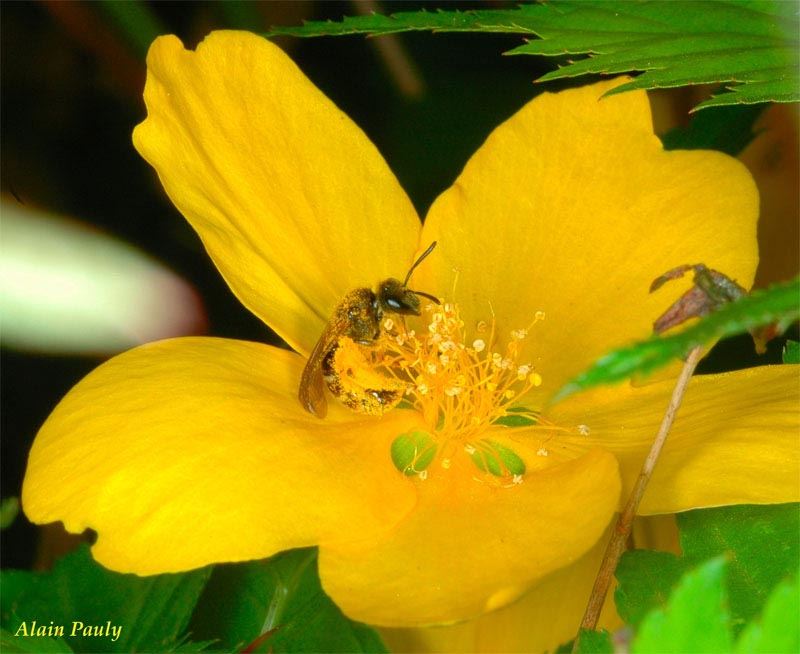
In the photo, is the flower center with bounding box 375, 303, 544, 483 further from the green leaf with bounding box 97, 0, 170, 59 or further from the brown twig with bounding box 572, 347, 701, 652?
the green leaf with bounding box 97, 0, 170, 59

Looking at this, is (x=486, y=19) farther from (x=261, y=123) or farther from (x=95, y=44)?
(x=95, y=44)

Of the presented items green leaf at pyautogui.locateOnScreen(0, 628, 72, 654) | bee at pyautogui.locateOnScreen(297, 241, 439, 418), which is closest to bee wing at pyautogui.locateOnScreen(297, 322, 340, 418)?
bee at pyautogui.locateOnScreen(297, 241, 439, 418)

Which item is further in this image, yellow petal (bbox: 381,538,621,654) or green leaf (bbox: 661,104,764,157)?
green leaf (bbox: 661,104,764,157)

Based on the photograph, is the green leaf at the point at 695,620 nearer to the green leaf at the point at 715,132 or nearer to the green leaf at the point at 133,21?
the green leaf at the point at 715,132

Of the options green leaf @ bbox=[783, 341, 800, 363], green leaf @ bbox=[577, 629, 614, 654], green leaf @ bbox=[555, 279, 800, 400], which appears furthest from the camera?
green leaf @ bbox=[783, 341, 800, 363]

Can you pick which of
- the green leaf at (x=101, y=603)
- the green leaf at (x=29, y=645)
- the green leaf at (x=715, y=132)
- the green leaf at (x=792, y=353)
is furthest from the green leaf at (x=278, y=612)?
the green leaf at (x=715, y=132)

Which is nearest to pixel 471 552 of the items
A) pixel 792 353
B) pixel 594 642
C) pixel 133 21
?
pixel 594 642

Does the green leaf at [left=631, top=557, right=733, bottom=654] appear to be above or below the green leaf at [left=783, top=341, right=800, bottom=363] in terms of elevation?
above

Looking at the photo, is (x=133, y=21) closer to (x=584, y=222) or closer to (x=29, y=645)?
(x=584, y=222)

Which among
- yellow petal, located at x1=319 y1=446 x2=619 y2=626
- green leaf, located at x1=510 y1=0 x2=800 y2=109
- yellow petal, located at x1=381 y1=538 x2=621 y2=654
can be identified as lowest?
yellow petal, located at x1=381 y1=538 x2=621 y2=654
